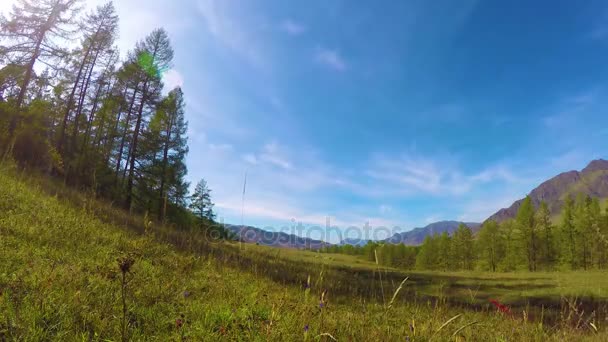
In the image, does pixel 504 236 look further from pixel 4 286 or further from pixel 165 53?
pixel 4 286

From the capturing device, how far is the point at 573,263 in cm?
5450

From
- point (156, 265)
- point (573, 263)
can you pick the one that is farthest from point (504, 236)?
point (156, 265)

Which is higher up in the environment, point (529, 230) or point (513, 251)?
point (529, 230)

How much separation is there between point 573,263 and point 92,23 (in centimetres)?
7883

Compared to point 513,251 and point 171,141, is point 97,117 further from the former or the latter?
point 513,251

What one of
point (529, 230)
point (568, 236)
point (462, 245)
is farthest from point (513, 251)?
point (568, 236)

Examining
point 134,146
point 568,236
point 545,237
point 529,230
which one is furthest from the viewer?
point 545,237

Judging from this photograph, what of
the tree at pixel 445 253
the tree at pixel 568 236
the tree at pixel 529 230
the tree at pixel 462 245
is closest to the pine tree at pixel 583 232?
the tree at pixel 568 236

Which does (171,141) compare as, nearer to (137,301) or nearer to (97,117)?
(97,117)

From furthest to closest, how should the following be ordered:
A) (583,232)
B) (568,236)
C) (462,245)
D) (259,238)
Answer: (462,245)
(568,236)
(583,232)
(259,238)

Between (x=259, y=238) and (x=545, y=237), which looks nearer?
(x=259, y=238)

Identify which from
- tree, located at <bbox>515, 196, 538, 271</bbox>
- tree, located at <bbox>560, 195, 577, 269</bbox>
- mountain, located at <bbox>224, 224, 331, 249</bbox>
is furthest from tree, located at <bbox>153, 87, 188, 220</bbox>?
tree, located at <bbox>560, 195, 577, 269</bbox>

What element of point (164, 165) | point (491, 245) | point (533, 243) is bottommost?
point (491, 245)

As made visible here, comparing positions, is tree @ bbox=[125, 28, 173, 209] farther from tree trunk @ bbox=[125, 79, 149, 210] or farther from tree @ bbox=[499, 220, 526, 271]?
tree @ bbox=[499, 220, 526, 271]
